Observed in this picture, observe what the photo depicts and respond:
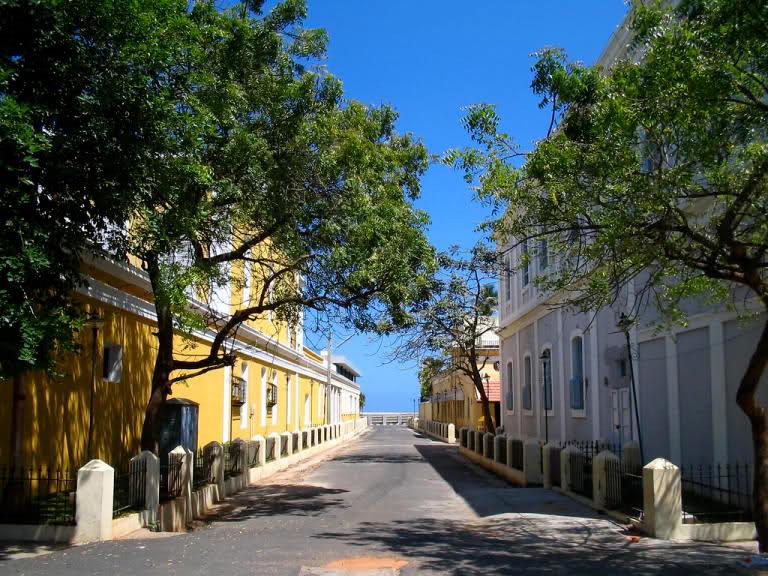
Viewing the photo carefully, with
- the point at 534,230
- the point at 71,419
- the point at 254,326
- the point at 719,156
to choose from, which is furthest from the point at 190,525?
the point at 254,326

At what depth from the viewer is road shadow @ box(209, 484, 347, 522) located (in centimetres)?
1409

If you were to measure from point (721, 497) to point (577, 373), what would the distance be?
9.57 m

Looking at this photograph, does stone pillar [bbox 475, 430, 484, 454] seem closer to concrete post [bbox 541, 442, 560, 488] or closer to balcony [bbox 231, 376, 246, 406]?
balcony [bbox 231, 376, 246, 406]

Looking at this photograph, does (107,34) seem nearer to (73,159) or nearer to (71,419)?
(73,159)

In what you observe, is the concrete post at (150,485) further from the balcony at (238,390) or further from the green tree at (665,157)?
the balcony at (238,390)

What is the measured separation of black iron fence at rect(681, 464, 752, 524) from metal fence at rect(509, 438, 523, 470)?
6199 mm

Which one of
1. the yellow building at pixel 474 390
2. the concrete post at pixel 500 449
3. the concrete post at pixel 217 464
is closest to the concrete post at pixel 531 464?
the concrete post at pixel 500 449

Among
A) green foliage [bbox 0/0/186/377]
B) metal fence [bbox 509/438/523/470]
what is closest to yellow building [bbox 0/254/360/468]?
green foliage [bbox 0/0/186/377]

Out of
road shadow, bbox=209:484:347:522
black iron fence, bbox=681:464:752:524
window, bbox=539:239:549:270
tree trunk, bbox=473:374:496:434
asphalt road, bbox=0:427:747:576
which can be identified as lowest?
road shadow, bbox=209:484:347:522

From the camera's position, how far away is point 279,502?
15.9m

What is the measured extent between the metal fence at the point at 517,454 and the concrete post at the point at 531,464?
0.87 m

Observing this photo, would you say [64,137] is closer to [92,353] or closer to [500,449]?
[92,353]

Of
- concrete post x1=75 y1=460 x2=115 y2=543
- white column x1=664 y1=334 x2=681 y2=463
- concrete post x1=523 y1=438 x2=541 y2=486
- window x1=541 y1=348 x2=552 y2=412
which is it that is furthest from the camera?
window x1=541 y1=348 x2=552 y2=412

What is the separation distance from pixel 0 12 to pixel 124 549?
6.54m
